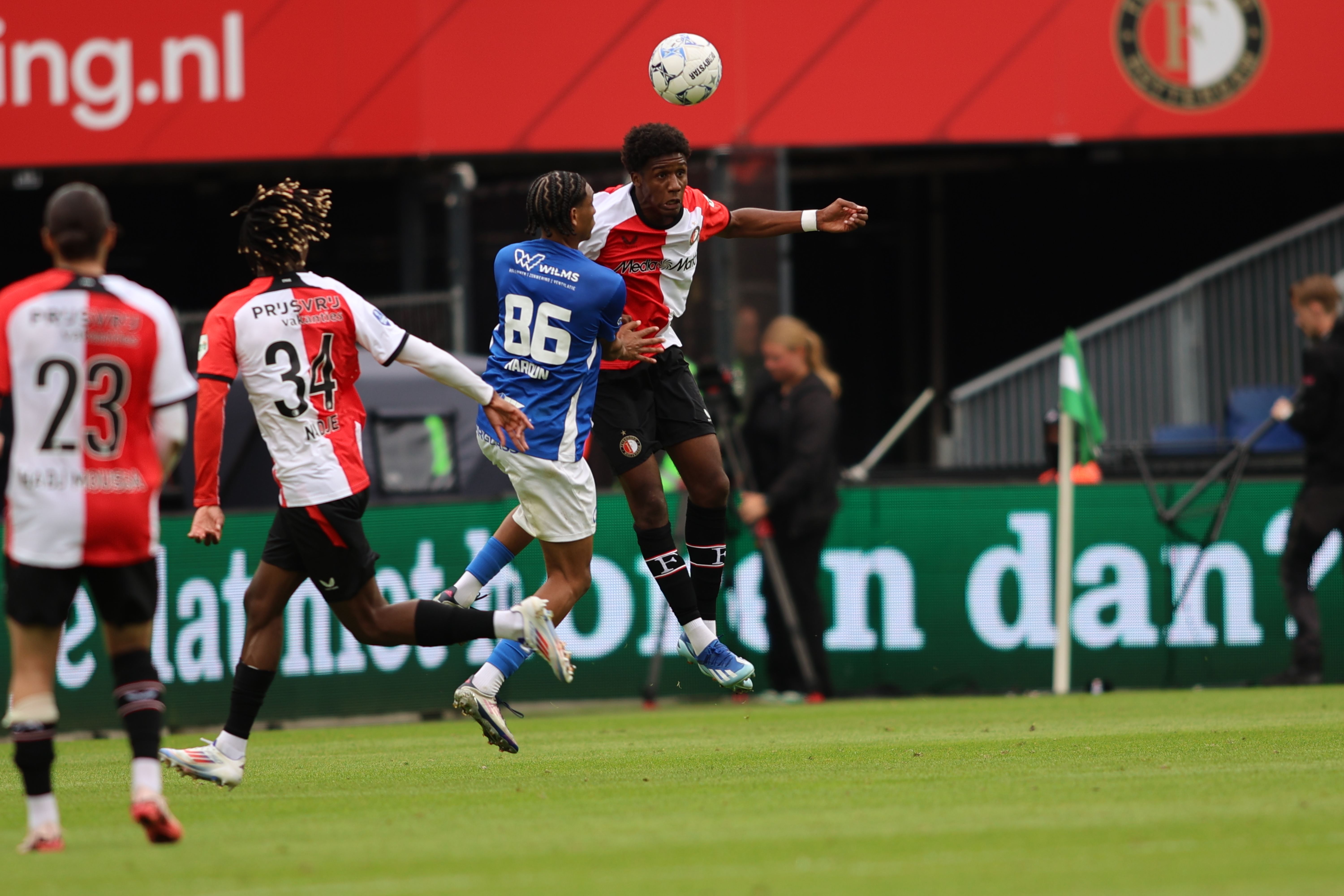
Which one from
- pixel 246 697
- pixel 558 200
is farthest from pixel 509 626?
pixel 558 200

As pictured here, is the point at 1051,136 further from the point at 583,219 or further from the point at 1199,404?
the point at 583,219

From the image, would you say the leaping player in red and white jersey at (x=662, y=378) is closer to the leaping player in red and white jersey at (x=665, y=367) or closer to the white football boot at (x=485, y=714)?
the leaping player in red and white jersey at (x=665, y=367)

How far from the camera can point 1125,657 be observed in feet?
43.7

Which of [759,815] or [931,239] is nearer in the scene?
[759,815]

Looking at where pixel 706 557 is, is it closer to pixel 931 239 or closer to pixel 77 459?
pixel 77 459

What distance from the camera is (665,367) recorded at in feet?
29.5

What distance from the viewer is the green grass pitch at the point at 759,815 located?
4.96 m

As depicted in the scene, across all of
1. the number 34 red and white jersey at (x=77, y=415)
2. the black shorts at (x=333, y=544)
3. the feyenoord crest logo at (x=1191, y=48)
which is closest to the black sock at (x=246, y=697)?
the black shorts at (x=333, y=544)

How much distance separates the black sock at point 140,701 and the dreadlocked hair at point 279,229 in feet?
6.70

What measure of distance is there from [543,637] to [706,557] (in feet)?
5.68

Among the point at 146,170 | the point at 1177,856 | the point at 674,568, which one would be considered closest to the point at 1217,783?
the point at 1177,856

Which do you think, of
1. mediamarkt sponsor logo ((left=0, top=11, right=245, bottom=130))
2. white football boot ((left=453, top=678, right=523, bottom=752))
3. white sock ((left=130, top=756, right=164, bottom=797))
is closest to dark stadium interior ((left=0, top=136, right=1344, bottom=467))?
mediamarkt sponsor logo ((left=0, top=11, right=245, bottom=130))

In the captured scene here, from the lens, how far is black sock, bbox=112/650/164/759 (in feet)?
19.4

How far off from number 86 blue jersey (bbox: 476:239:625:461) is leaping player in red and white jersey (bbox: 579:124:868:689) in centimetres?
29
